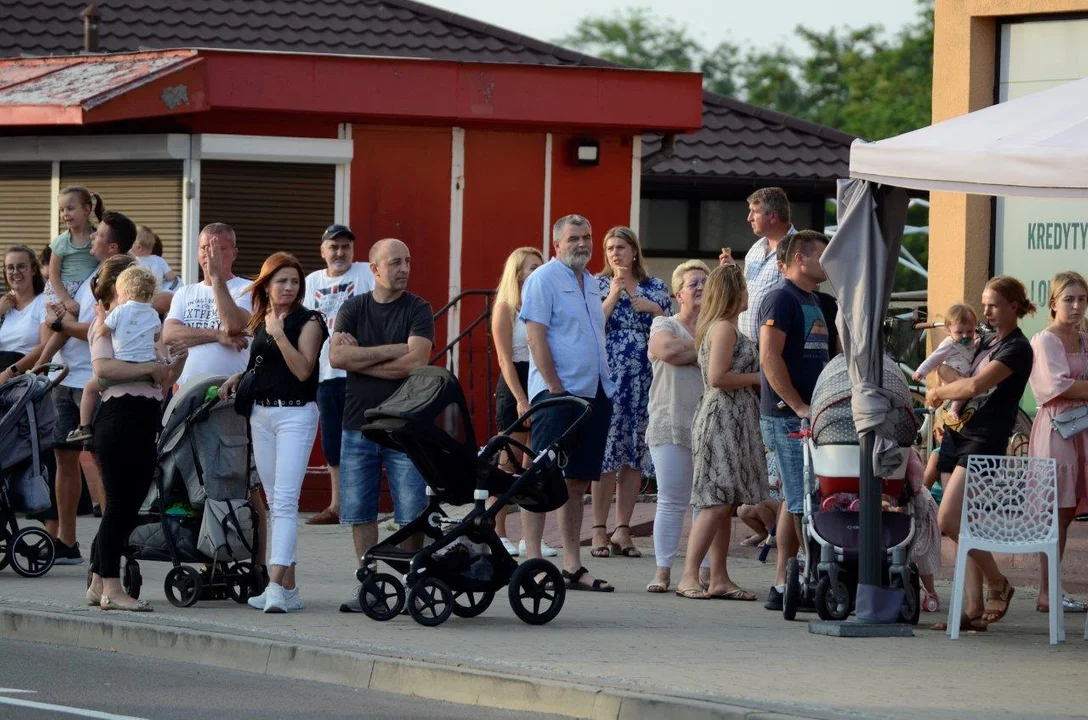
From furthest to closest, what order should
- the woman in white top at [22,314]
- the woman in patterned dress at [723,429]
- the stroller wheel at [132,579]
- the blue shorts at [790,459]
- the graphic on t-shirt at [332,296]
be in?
the graphic on t-shirt at [332,296] → the woman in white top at [22,314] → the woman in patterned dress at [723,429] → the blue shorts at [790,459] → the stroller wheel at [132,579]

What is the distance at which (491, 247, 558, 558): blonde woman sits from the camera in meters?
11.0

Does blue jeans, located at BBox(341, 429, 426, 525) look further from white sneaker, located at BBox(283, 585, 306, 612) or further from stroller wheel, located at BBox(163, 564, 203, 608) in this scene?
stroller wheel, located at BBox(163, 564, 203, 608)

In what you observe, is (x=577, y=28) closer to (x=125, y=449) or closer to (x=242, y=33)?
(x=242, y=33)

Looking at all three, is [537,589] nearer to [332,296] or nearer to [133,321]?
[133,321]

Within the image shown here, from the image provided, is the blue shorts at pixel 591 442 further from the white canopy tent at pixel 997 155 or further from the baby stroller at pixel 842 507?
the white canopy tent at pixel 997 155

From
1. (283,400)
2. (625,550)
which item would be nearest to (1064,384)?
(625,550)

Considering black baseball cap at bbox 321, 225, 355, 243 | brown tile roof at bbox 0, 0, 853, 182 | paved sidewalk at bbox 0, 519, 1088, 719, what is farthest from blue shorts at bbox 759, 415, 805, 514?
brown tile roof at bbox 0, 0, 853, 182

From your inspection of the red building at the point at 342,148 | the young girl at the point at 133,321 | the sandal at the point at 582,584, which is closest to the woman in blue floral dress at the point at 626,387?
the sandal at the point at 582,584

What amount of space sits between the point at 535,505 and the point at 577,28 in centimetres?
9844

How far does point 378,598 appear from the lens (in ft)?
31.5

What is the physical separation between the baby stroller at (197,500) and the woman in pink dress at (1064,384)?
168 inches

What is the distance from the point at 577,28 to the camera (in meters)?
106

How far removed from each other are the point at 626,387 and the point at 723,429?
2.10 metres

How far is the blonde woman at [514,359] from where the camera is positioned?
11043 millimetres
